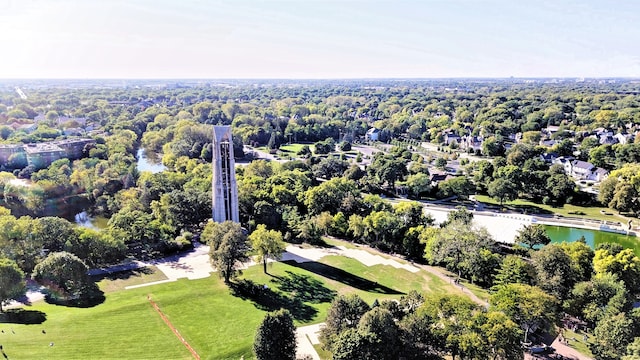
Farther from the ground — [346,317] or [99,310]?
[346,317]

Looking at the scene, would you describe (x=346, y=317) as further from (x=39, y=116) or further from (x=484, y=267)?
(x=39, y=116)

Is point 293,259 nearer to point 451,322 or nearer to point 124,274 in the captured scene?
point 124,274

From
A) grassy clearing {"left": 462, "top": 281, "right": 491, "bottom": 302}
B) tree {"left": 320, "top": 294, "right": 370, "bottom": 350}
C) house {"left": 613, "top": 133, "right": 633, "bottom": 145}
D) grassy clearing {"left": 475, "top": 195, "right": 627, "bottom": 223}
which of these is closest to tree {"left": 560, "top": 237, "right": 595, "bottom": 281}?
grassy clearing {"left": 462, "top": 281, "right": 491, "bottom": 302}

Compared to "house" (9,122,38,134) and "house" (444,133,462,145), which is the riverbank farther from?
"house" (9,122,38,134)

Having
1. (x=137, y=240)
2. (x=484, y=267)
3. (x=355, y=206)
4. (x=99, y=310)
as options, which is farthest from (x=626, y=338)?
(x=137, y=240)

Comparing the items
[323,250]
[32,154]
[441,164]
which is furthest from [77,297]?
[441,164]

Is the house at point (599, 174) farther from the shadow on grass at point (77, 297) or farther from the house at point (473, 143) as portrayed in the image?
the shadow on grass at point (77, 297)

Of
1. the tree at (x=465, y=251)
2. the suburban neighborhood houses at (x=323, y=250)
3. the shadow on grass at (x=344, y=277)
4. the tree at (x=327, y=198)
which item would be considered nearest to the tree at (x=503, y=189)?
the suburban neighborhood houses at (x=323, y=250)
